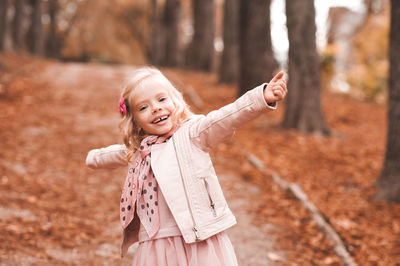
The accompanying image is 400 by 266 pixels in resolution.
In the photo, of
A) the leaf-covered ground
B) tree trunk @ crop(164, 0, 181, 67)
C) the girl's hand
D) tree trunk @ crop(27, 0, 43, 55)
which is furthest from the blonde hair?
tree trunk @ crop(27, 0, 43, 55)

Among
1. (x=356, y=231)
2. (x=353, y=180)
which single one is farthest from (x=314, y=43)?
(x=356, y=231)

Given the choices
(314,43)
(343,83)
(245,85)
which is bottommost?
(343,83)

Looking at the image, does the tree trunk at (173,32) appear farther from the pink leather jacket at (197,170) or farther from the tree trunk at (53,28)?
the pink leather jacket at (197,170)

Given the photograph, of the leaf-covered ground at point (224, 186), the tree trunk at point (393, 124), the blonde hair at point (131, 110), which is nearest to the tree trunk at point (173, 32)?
the leaf-covered ground at point (224, 186)

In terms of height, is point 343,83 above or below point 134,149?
below

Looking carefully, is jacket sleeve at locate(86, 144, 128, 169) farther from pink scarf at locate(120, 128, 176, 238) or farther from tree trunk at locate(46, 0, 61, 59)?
tree trunk at locate(46, 0, 61, 59)

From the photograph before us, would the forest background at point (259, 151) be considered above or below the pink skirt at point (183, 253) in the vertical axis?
below

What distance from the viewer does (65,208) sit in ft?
16.1

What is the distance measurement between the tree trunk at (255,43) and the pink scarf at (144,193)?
6.85m

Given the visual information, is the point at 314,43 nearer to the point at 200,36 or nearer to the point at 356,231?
the point at 356,231

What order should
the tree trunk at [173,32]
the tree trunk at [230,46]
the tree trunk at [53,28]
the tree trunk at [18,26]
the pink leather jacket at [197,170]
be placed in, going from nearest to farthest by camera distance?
1. the pink leather jacket at [197,170]
2. the tree trunk at [230,46]
3. the tree trunk at [18,26]
4. the tree trunk at [173,32]
5. the tree trunk at [53,28]

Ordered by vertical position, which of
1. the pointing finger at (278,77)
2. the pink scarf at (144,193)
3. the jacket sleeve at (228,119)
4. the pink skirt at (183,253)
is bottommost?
the pink skirt at (183,253)

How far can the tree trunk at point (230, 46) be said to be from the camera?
11562mm

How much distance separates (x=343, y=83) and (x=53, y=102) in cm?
1257
